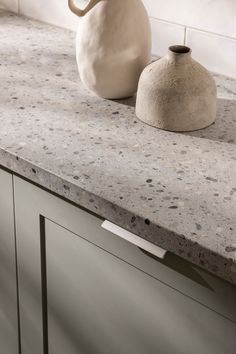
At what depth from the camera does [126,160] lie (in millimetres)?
1203

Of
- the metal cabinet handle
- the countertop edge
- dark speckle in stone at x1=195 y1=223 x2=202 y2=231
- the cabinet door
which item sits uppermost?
dark speckle in stone at x1=195 y1=223 x2=202 y2=231

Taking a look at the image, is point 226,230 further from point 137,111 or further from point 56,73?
point 56,73

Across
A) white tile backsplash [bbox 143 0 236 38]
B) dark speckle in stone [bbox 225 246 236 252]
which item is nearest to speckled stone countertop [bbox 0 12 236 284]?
dark speckle in stone [bbox 225 246 236 252]

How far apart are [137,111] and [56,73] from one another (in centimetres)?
29

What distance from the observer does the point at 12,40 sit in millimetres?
1761

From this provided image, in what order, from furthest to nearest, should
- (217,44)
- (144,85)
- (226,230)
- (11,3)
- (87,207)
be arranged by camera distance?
1. (11,3)
2. (217,44)
3. (144,85)
4. (87,207)
5. (226,230)

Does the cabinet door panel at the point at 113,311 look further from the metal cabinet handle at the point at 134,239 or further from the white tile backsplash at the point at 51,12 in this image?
the white tile backsplash at the point at 51,12

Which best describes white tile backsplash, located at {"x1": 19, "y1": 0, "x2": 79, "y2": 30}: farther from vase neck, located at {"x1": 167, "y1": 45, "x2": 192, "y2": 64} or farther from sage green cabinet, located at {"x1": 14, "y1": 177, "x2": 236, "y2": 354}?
sage green cabinet, located at {"x1": 14, "y1": 177, "x2": 236, "y2": 354}

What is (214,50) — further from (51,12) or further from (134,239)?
(134,239)

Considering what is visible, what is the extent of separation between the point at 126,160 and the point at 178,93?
16 cm

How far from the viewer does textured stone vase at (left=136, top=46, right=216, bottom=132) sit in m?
1.27

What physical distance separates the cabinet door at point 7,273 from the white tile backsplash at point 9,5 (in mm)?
806

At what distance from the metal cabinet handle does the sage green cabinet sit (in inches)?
1.0

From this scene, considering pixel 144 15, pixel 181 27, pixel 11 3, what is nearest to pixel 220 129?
pixel 144 15
